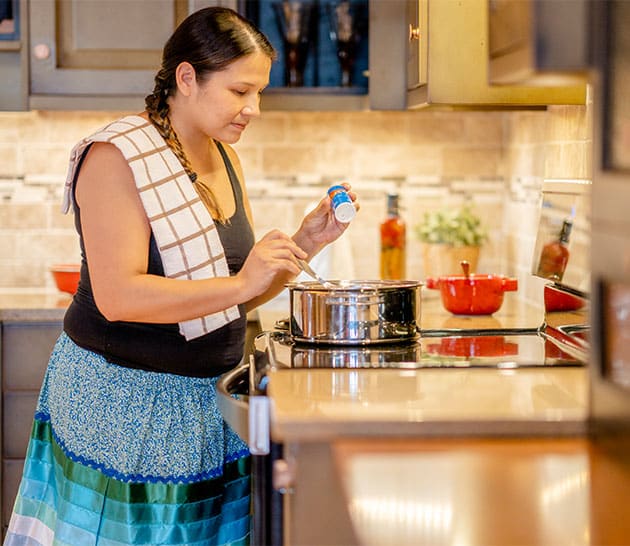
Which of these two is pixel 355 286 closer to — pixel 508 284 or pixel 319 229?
pixel 319 229

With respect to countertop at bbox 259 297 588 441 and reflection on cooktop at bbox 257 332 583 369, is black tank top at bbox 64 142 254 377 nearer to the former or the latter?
reflection on cooktop at bbox 257 332 583 369

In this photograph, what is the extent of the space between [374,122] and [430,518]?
85.4 inches

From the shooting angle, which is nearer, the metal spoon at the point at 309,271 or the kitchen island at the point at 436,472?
the kitchen island at the point at 436,472

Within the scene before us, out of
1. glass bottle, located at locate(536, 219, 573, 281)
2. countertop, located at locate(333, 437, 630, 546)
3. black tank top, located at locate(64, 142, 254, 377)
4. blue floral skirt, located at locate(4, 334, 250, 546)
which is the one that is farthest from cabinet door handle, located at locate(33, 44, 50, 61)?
countertop, located at locate(333, 437, 630, 546)

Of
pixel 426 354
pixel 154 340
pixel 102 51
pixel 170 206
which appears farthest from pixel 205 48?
pixel 102 51

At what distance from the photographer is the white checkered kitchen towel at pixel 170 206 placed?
2.01 m

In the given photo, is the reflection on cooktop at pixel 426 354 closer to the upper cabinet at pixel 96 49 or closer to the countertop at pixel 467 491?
the countertop at pixel 467 491

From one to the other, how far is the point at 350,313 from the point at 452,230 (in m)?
1.36

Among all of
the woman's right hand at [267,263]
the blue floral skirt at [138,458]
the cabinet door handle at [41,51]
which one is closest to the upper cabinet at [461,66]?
the woman's right hand at [267,263]

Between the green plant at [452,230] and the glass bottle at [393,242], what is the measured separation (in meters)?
0.08

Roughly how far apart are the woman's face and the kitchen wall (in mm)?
1296

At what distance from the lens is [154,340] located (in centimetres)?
209

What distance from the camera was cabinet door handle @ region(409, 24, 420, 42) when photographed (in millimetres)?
2695

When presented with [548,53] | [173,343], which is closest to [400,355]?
[173,343]
